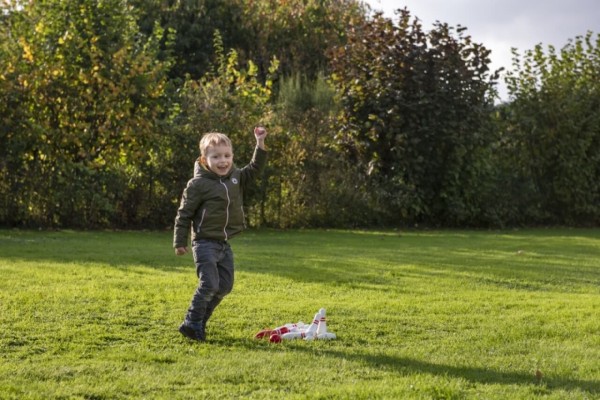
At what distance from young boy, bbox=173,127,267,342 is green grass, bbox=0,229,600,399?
412mm

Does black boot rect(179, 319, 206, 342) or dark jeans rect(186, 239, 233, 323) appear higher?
dark jeans rect(186, 239, 233, 323)

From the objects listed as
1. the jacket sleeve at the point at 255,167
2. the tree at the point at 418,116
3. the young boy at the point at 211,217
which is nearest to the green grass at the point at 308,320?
the young boy at the point at 211,217

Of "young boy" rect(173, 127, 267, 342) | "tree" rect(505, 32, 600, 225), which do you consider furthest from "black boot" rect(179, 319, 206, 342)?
"tree" rect(505, 32, 600, 225)

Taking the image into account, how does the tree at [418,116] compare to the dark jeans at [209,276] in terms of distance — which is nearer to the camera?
the dark jeans at [209,276]

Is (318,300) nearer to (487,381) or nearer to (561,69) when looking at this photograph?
(487,381)

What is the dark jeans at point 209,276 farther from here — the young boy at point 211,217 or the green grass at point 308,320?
the green grass at point 308,320

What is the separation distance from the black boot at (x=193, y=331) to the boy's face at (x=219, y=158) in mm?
1171

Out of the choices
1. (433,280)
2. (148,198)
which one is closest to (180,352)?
(433,280)

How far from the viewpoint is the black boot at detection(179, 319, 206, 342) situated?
661 centimetres

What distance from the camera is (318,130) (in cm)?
1886

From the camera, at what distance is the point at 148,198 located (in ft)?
56.5

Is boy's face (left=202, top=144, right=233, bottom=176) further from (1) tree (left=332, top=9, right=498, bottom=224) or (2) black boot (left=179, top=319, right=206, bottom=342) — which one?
(1) tree (left=332, top=9, right=498, bottom=224)

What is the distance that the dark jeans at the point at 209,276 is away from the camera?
6.71 metres

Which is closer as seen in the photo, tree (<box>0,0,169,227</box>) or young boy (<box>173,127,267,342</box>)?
young boy (<box>173,127,267,342</box>)
